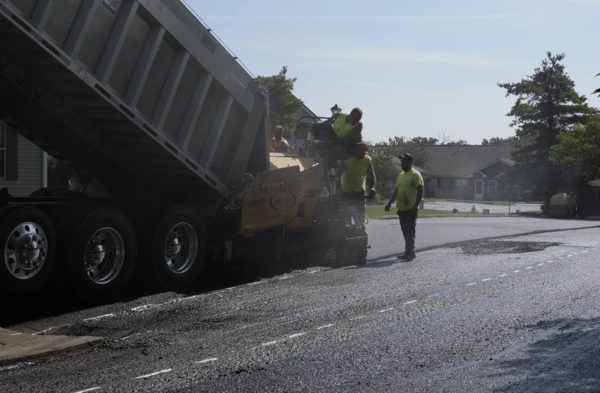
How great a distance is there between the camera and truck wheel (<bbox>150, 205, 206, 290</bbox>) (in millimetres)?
8062

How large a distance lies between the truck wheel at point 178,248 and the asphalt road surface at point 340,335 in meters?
0.28

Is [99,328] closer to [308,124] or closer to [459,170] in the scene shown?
[308,124]

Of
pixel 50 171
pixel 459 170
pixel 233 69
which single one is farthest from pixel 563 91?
pixel 233 69

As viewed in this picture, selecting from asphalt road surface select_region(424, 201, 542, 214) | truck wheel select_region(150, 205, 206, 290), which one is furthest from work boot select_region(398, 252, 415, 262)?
asphalt road surface select_region(424, 201, 542, 214)

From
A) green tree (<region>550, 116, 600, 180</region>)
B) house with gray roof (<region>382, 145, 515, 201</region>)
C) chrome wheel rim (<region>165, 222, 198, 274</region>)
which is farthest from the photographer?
house with gray roof (<region>382, 145, 515, 201</region>)

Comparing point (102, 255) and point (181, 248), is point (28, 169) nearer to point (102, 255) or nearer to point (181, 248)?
point (181, 248)

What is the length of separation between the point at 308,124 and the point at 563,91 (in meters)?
48.0

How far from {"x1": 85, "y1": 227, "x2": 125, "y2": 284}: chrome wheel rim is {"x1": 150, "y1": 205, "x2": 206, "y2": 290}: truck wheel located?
47cm

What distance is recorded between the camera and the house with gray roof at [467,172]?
78.8m

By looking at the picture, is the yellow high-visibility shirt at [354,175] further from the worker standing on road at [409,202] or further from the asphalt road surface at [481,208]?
the asphalt road surface at [481,208]

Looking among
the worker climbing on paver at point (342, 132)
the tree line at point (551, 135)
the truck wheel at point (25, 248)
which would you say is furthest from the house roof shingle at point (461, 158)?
the truck wheel at point (25, 248)

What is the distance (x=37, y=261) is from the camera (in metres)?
6.82

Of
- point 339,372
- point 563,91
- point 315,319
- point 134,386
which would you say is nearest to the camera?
point 134,386

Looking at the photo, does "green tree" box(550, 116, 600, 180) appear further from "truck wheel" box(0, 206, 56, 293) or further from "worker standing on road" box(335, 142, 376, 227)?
"truck wheel" box(0, 206, 56, 293)
